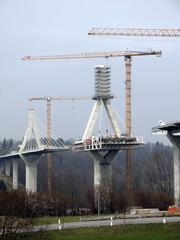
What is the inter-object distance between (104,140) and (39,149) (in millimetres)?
39136

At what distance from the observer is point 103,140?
95.2m

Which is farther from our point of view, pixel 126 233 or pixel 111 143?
pixel 111 143

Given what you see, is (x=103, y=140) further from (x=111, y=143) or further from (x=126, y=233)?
(x=126, y=233)

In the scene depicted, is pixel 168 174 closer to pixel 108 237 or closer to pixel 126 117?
pixel 126 117

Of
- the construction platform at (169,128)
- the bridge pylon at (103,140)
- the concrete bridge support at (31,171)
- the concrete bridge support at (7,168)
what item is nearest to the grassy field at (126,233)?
the construction platform at (169,128)

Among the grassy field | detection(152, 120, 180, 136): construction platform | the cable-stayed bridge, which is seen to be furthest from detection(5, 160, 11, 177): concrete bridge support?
the grassy field

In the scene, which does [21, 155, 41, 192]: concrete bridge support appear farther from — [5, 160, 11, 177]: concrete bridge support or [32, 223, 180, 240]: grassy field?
[32, 223, 180, 240]: grassy field

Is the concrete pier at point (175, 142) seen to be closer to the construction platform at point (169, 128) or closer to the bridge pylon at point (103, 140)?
the construction platform at point (169, 128)

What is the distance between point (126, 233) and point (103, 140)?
5935 centimetres

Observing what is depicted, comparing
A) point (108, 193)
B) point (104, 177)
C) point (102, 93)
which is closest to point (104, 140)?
point (104, 177)

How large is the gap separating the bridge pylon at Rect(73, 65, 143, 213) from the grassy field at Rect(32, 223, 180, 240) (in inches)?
1963

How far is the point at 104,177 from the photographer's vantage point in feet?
310

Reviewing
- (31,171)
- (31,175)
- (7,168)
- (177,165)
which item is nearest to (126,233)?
(177,165)

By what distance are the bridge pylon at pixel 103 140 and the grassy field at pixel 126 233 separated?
49870 millimetres
